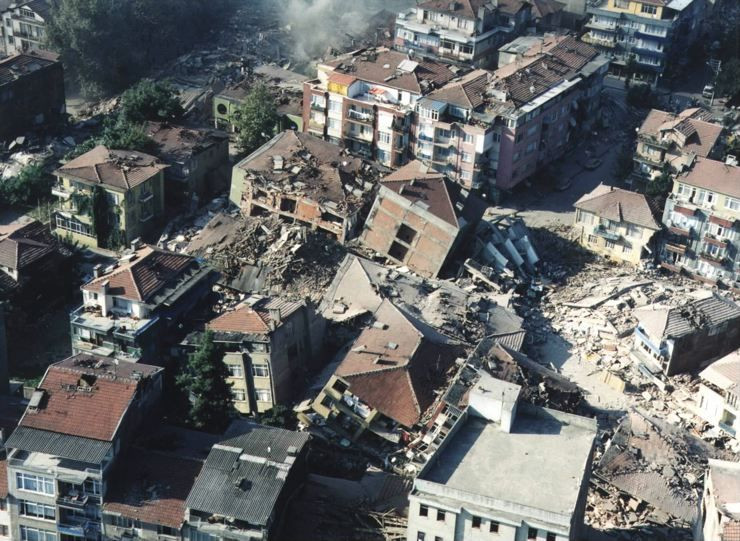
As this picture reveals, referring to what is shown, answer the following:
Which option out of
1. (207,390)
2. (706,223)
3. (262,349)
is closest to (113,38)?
(262,349)

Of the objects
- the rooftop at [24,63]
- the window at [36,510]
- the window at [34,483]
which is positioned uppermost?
the rooftop at [24,63]

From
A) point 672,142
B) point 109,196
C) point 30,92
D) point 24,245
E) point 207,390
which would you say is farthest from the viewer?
point 30,92

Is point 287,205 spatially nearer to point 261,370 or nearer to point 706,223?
point 261,370

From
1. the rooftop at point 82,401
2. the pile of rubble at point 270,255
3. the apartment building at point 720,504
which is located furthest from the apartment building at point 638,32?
the rooftop at point 82,401

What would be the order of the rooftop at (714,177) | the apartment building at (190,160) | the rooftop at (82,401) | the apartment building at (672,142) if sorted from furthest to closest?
1. the apartment building at (672,142)
2. the apartment building at (190,160)
3. the rooftop at (714,177)
4. the rooftop at (82,401)

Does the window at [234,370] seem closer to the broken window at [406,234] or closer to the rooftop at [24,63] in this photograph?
the broken window at [406,234]

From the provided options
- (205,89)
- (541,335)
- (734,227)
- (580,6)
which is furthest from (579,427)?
(580,6)
